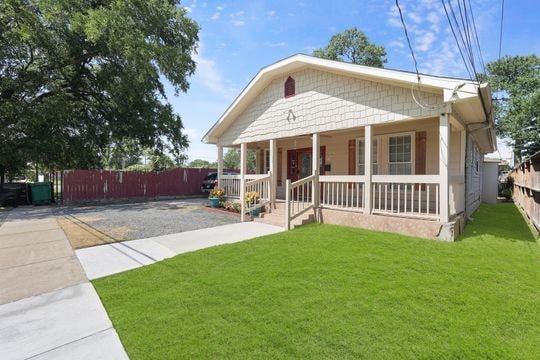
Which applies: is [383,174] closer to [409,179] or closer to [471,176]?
[409,179]

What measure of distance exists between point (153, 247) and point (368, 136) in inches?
231

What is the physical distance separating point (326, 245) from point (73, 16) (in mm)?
17670

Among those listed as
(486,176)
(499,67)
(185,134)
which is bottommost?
(486,176)

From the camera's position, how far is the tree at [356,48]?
29.7 meters

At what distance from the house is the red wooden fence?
711 cm

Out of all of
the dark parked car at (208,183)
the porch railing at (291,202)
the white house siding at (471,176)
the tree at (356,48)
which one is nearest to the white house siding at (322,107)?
the porch railing at (291,202)

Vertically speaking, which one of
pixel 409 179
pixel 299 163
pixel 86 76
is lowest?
pixel 409 179

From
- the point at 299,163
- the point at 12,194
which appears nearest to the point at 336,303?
the point at 299,163

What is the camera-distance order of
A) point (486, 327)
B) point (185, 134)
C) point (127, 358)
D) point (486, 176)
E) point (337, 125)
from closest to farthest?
1. point (127, 358)
2. point (486, 327)
3. point (337, 125)
4. point (486, 176)
5. point (185, 134)

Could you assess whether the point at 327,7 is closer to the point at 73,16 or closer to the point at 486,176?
the point at 73,16

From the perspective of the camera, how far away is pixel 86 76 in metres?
18.0

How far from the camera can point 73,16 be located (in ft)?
49.8

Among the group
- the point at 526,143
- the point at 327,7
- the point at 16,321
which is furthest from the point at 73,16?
the point at 526,143

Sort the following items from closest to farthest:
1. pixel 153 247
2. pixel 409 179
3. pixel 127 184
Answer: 1. pixel 153 247
2. pixel 409 179
3. pixel 127 184
